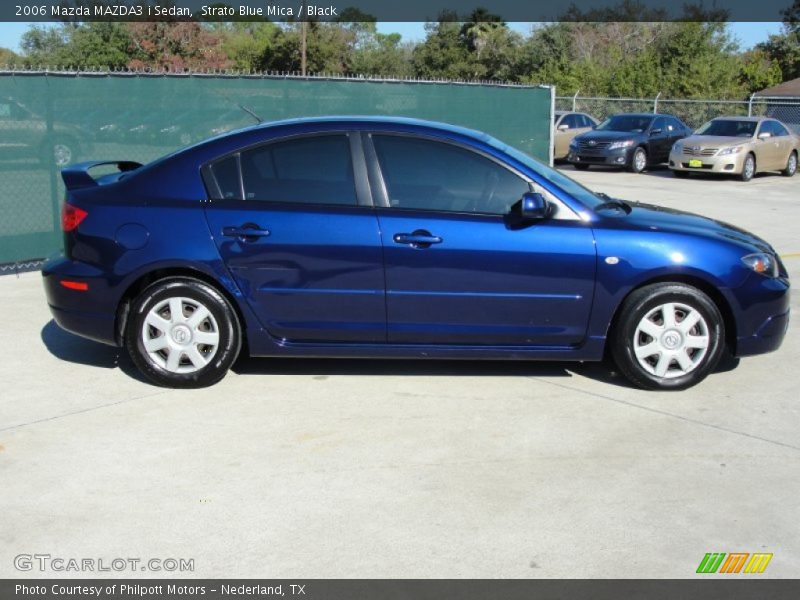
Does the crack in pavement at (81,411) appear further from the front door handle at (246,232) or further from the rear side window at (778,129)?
the rear side window at (778,129)

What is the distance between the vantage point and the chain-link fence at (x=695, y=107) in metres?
28.3

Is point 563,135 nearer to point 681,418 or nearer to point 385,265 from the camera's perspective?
point 385,265

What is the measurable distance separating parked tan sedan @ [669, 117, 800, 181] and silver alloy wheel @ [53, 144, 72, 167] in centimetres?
1531

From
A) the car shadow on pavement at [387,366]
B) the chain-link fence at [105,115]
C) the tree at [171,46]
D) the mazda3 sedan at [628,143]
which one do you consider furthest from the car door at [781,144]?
the tree at [171,46]

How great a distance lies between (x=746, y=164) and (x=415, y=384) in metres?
17.3

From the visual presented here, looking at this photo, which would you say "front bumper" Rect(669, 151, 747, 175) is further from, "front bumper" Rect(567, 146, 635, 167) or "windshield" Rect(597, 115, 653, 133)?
"windshield" Rect(597, 115, 653, 133)

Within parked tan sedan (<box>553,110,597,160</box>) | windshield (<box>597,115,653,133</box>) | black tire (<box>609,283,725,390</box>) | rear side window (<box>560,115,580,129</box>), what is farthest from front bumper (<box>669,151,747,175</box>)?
black tire (<box>609,283,725,390</box>)

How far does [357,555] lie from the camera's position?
3805 millimetres

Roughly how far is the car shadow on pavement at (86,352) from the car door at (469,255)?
1847mm

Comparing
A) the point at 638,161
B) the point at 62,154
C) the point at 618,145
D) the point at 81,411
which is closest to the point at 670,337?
the point at 81,411

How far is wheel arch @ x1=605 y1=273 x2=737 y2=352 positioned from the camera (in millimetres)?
5758

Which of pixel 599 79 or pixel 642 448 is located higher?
pixel 599 79
